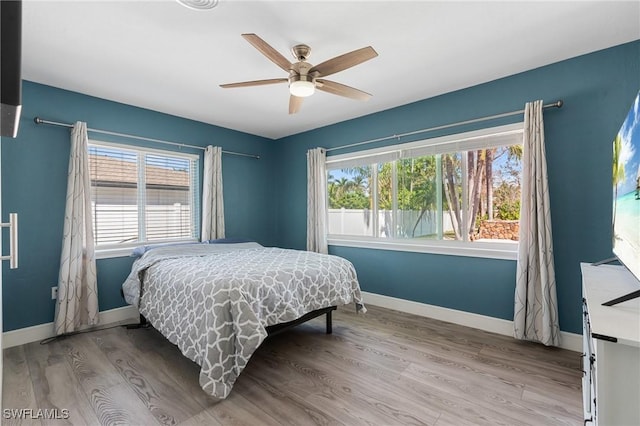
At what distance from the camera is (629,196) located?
135 centimetres

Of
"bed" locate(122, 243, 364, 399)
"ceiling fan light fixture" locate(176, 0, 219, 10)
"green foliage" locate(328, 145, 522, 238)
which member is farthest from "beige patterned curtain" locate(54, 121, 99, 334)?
"green foliage" locate(328, 145, 522, 238)

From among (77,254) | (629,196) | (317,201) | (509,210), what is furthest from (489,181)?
(77,254)

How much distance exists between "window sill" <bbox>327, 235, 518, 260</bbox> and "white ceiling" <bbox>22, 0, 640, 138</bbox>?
162cm

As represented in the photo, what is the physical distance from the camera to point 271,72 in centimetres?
269

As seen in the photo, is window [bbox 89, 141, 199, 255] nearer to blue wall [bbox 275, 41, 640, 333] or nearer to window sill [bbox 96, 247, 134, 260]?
window sill [bbox 96, 247, 134, 260]

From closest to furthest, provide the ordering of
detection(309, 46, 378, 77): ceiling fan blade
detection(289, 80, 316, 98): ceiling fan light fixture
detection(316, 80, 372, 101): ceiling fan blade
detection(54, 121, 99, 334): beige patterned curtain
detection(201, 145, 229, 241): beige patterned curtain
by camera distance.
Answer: detection(309, 46, 378, 77): ceiling fan blade
detection(289, 80, 316, 98): ceiling fan light fixture
detection(316, 80, 372, 101): ceiling fan blade
detection(54, 121, 99, 334): beige patterned curtain
detection(201, 145, 229, 241): beige patterned curtain

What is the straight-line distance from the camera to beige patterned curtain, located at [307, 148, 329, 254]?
4.25 m

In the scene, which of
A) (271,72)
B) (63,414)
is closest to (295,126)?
(271,72)

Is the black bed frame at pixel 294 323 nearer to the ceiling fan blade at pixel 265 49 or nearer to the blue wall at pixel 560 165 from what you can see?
the blue wall at pixel 560 165

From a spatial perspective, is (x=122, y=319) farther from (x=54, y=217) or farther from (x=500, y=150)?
(x=500, y=150)

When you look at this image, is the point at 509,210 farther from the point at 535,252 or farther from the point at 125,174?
the point at 125,174

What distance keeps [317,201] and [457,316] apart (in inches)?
87.8

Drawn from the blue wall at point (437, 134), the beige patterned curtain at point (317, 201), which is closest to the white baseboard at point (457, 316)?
the blue wall at point (437, 134)

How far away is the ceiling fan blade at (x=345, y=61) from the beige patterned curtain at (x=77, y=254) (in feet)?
8.24
